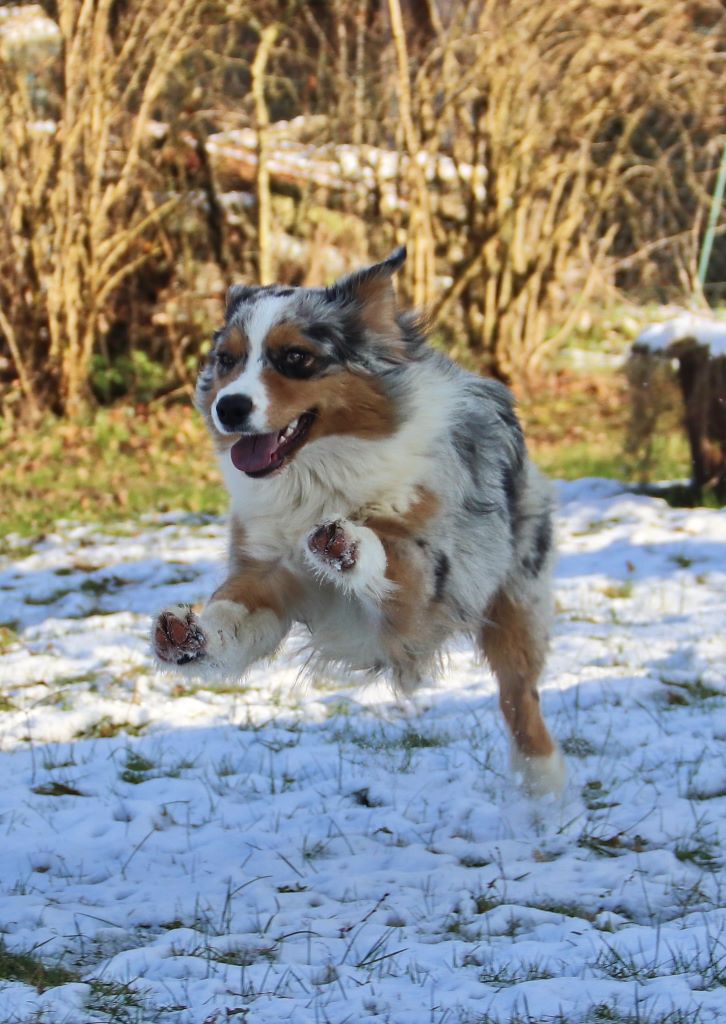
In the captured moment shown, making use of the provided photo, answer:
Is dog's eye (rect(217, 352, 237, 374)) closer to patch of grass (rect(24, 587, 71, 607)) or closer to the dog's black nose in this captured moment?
the dog's black nose

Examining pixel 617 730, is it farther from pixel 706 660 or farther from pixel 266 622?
pixel 266 622

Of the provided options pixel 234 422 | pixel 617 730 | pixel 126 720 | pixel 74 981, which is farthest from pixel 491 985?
pixel 126 720

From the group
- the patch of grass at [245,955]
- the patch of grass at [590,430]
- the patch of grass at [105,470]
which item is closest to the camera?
the patch of grass at [245,955]

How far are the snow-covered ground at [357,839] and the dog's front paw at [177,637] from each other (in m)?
Result: 0.71

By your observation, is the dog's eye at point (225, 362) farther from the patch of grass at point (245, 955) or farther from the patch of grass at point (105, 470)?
the patch of grass at point (105, 470)

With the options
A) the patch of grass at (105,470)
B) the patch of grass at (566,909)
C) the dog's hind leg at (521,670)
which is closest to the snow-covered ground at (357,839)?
the patch of grass at (566,909)

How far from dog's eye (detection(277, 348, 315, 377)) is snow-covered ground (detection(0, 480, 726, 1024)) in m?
1.54

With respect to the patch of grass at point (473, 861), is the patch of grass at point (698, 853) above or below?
above

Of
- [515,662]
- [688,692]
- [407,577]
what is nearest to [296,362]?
[407,577]

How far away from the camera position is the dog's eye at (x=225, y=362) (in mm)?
3875

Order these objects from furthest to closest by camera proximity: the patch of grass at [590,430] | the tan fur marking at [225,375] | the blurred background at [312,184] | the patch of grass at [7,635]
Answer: the blurred background at [312,184] < the patch of grass at [590,430] < the patch of grass at [7,635] < the tan fur marking at [225,375]

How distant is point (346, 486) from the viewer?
12.9ft

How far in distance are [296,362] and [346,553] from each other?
608 mm

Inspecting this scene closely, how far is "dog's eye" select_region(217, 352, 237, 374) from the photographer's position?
388cm
